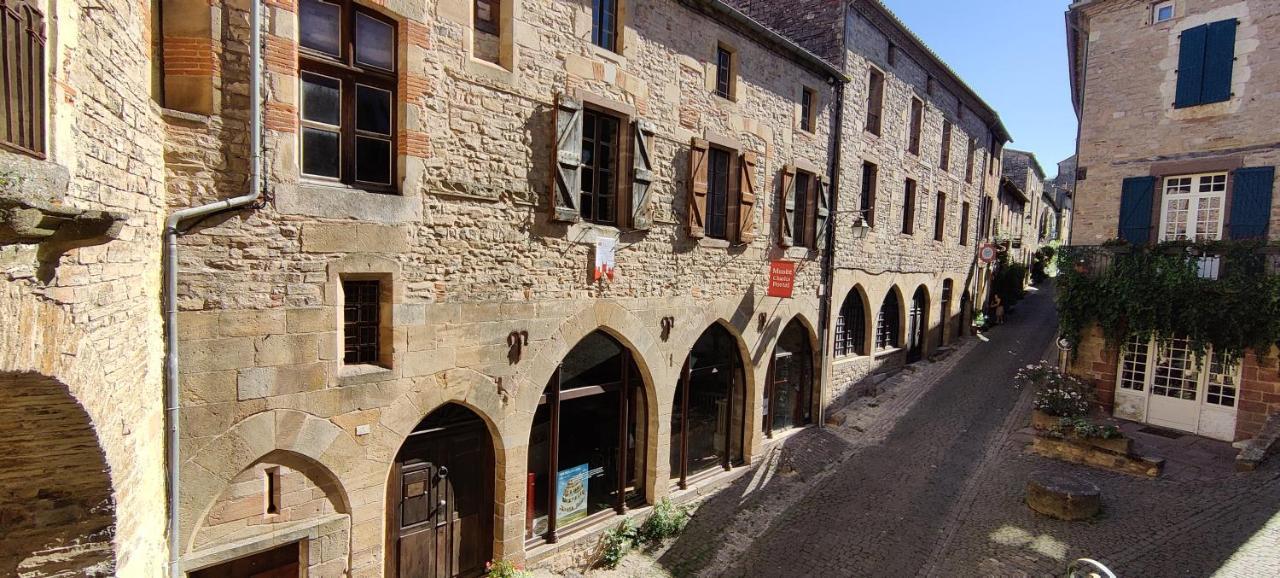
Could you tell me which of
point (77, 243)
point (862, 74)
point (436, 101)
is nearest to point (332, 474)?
point (77, 243)

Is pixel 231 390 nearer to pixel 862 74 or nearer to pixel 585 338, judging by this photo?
pixel 585 338

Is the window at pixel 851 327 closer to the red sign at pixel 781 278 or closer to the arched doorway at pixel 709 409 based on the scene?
the red sign at pixel 781 278

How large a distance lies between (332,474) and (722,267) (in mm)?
7125

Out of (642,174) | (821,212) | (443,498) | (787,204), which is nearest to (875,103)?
(821,212)

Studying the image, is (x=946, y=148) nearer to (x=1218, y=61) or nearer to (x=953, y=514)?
(x=1218, y=61)

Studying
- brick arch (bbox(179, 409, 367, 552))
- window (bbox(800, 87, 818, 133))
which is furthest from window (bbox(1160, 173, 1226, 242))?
brick arch (bbox(179, 409, 367, 552))

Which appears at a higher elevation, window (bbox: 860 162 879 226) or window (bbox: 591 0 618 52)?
window (bbox: 591 0 618 52)

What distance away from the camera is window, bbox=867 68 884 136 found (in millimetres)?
15055

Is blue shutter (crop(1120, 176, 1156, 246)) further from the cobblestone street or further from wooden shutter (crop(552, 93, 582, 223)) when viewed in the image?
wooden shutter (crop(552, 93, 582, 223))

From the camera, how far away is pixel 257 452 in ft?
17.7

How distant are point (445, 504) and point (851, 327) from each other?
38.8ft

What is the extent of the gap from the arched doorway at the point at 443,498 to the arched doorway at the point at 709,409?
154 inches

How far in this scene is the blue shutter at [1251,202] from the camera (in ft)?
36.0

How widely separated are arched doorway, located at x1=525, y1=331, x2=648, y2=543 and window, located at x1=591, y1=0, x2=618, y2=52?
4.40 metres
